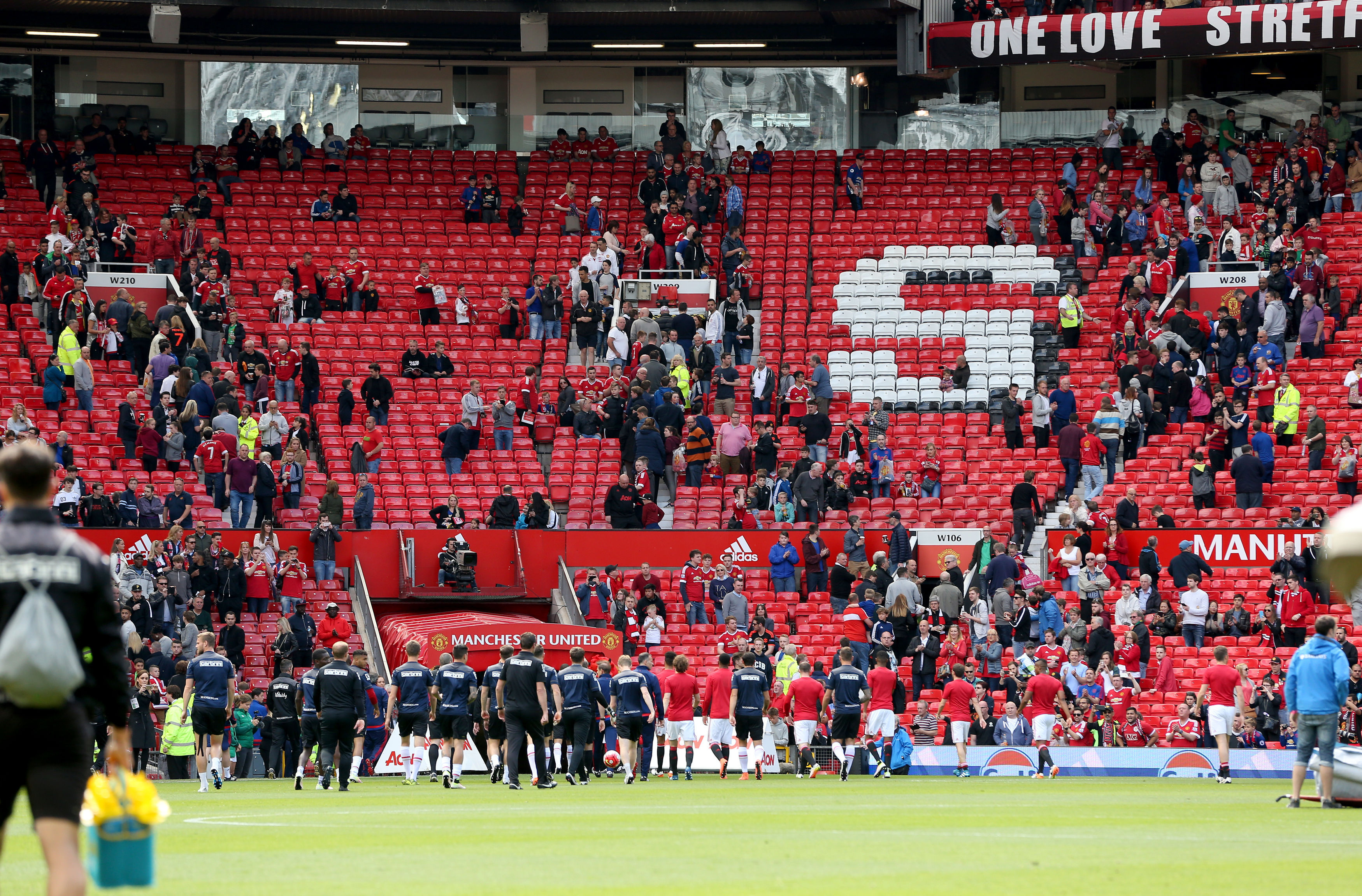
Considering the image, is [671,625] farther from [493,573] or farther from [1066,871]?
[1066,871]

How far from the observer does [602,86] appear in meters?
42.9

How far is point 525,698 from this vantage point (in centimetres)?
1956

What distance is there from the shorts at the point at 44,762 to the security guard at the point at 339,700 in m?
12.7

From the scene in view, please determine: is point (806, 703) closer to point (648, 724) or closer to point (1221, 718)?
point (648, 724)

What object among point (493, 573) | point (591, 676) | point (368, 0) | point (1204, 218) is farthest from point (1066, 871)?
point (368, 0)

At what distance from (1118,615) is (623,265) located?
45.2 ft

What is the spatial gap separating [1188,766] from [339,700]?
1131 centimetres

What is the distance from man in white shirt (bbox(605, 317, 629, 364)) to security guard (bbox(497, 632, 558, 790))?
46.1 feet

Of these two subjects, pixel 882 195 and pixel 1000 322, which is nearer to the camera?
pixel 1000 322

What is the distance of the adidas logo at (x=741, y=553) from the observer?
98.3 ft

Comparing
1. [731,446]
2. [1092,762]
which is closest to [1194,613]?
[1092,762]

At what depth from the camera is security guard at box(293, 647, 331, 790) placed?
65.7ft

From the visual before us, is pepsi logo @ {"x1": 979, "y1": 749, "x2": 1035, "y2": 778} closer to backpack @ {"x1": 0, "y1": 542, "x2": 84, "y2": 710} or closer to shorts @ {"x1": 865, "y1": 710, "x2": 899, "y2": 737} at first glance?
shorts @ {"x1": 865, "y1": 710, "x2": 899, "y2": 737}

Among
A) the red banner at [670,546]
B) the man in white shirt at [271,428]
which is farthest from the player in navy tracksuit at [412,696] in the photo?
the man in white shirt at [271,428]
